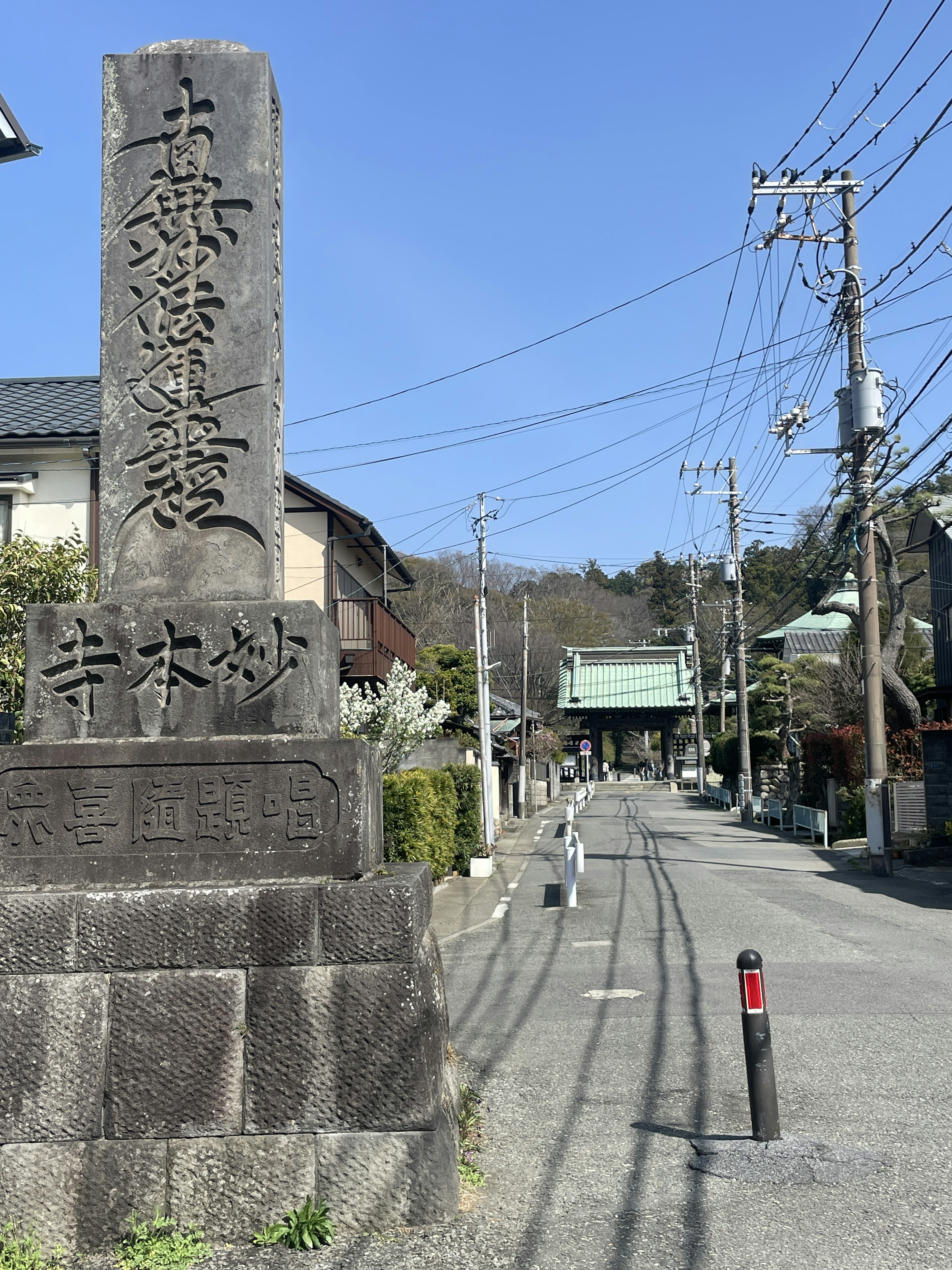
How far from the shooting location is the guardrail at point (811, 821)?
79.2 feet

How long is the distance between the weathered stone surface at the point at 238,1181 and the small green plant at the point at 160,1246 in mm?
44

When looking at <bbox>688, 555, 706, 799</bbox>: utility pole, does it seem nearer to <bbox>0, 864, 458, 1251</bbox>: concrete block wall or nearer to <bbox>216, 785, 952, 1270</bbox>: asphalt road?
<bbox>216, 785, 952, 1270</bbox>: asphalt road

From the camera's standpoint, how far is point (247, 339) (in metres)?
4.76

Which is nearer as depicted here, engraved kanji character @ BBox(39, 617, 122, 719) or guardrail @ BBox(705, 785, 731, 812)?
engraved kanji character @ BBox(39, 617, 122, 719)

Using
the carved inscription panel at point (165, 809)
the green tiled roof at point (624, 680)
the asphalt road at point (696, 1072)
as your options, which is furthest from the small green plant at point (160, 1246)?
the green tiled roof at point (624, 680)

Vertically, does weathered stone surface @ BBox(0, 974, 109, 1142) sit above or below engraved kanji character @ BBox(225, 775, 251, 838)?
below

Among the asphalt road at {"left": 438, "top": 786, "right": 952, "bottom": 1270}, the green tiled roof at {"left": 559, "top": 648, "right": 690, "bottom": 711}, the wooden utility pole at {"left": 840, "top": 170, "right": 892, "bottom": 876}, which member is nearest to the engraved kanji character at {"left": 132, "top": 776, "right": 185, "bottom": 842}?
the asphalt road at {"left": 438, "top": 786, "right": 952, "bottom": 1270}

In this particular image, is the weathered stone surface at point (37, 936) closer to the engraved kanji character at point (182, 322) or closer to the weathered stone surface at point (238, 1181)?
the weathered stone surface at point (238, 1181)

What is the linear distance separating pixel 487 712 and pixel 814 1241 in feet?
67.3

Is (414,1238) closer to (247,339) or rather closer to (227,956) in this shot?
(227,956)

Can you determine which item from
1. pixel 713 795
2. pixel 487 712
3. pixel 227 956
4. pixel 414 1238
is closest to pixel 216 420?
pixel 227 956

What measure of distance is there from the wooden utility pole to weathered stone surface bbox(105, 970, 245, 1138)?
16.1m

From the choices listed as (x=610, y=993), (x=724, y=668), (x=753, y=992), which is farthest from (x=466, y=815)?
(x=724, y=668)

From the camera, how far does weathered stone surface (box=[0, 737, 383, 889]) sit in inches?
166
